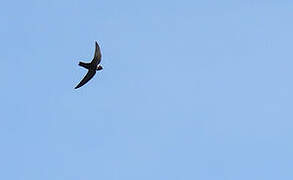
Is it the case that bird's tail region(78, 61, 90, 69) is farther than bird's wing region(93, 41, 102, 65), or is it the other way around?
bird's tail region(78, 61, 90, 69)

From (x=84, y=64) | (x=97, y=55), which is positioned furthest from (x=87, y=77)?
(x=97, y=55)

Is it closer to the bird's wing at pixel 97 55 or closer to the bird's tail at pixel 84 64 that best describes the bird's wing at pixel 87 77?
the bird's tail at pixel 84 64

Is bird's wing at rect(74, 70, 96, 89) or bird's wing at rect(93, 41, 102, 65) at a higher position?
bird's wing at rect(93, 41, 102, 65)

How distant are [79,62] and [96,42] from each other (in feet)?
7.04

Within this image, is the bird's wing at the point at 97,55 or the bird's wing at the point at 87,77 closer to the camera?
the bird's wing at the point at 97,55

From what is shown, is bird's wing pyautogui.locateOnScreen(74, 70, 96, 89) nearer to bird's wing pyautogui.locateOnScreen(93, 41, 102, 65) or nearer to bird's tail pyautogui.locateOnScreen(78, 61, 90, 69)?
bird's tail pyautogui.locateOnScreen(78, 61, 90, 69)

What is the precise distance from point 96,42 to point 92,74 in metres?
3.32

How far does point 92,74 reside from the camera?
13400cm

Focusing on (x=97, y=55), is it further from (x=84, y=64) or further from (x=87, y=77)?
(x=87, y=77)

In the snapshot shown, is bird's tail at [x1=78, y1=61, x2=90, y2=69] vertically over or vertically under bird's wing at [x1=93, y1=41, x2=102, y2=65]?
under

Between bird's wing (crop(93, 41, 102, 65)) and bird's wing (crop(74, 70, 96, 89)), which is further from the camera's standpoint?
bird's wing (crop(74, 70, 96, 89))

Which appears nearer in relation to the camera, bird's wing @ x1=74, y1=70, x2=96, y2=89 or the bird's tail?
the bird's tail

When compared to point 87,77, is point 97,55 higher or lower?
higher

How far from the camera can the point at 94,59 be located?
13262 centimetres
